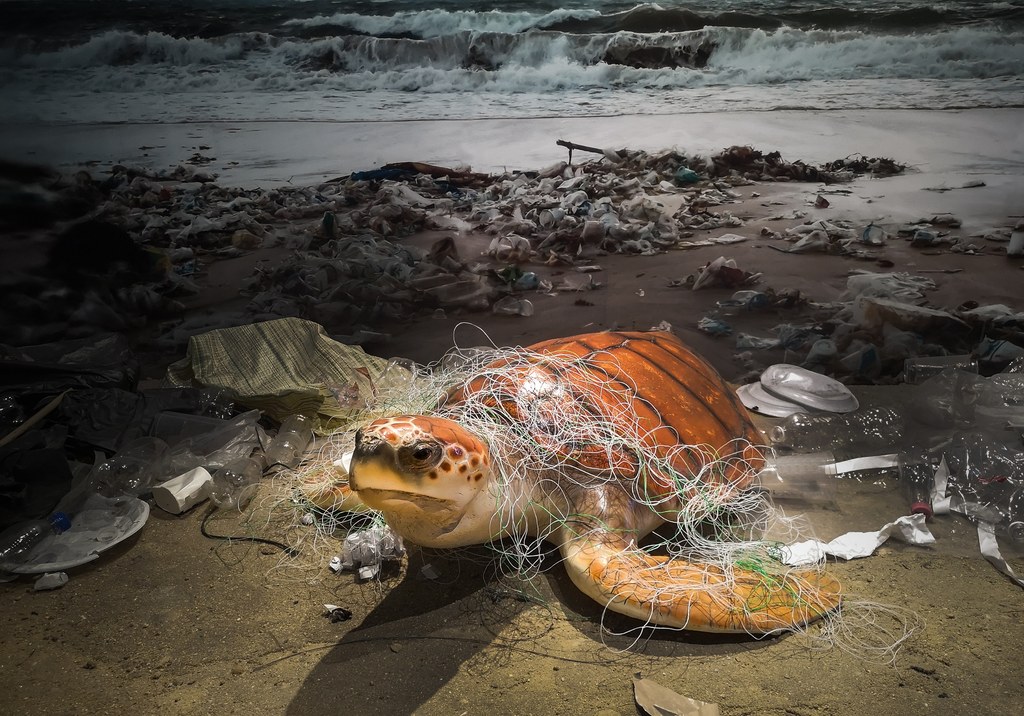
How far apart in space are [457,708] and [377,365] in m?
1.75

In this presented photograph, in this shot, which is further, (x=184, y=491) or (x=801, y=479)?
(x=801, y=479)

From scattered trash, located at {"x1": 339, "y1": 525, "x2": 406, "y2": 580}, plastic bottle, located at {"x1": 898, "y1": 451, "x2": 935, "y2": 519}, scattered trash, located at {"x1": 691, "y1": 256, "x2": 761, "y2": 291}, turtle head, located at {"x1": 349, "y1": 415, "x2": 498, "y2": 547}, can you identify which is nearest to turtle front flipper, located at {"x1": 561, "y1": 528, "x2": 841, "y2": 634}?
turtle head, located at {"x1": 349, "y1": 415, "x2": 498, "y2": 547}

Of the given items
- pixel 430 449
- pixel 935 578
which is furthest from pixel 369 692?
pixel 935 578

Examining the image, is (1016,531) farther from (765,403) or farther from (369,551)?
(369,551)

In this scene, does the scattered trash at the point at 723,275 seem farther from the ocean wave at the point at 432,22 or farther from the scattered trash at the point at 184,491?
the scattered trash at the point at 184,491

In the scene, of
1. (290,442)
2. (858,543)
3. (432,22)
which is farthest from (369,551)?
(432,22)

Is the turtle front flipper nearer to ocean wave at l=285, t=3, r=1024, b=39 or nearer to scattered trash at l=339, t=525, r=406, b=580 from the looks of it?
scattered trash at l=339, t=525, r=406, b=580

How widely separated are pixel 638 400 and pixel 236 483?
1.31 m

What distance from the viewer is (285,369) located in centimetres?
287

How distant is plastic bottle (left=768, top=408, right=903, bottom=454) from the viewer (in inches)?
100

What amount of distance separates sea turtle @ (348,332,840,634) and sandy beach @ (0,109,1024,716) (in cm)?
10

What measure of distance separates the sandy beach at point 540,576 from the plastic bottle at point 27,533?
111 mm

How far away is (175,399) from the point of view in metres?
2.70

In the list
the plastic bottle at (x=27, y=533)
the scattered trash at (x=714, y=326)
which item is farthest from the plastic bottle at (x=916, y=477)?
the plastic bottle at (x=27, y=533)
